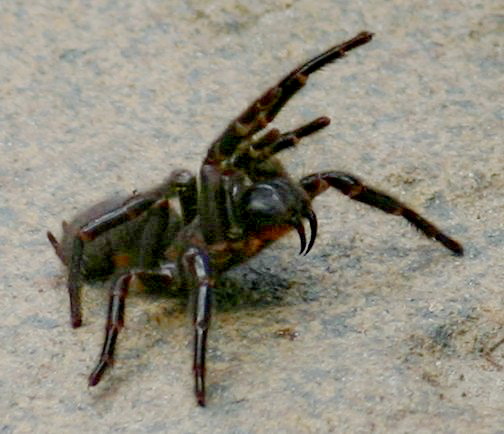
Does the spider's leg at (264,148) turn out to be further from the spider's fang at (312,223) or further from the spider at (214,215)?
the spider's fang at (312,223)

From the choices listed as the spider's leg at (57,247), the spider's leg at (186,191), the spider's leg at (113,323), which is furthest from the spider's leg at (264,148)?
the spider's leg at (57,247)

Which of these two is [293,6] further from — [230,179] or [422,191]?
[230,179]

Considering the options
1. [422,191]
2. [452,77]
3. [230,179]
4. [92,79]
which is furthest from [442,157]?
[92,79]

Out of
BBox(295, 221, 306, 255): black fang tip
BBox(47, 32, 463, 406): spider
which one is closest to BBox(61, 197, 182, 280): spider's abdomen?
BBox(47, 32, 463, 406): spider

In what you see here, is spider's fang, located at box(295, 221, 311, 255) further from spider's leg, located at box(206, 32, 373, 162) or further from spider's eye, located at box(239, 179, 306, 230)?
spider's leg, located at box(206, 32, 373, 162)

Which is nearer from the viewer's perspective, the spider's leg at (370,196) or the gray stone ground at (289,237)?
the gray stone ground at (289,237)
